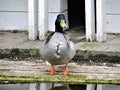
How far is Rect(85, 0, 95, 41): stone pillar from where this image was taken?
35.4 feet

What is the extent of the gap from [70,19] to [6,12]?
1.33 m

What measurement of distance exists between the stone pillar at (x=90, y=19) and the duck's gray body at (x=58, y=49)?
215cm

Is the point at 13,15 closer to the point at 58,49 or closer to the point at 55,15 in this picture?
the point at 55,15

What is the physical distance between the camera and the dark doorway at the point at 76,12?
1226cm

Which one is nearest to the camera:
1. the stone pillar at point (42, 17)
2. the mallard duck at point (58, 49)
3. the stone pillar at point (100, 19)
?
the mallard duck at point (58, 49)

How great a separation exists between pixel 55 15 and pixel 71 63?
2008mm

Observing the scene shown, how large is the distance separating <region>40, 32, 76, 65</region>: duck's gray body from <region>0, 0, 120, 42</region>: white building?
217 centimetres

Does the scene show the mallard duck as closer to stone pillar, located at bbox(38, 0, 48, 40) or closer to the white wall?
stone pillar, located at bbox(38, 0, 48, 40)

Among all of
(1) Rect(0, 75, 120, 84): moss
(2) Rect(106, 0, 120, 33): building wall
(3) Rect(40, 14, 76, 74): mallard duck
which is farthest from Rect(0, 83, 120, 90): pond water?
(2) Rect(106, 0, 120, 33): building wall

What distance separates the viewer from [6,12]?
39.1 feet

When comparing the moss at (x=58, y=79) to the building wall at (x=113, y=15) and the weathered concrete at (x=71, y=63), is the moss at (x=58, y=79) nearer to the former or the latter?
the weathered concrete at (x=71, y=63)

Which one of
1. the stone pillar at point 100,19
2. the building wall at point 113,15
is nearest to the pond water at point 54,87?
the stone pillar at point 100,19

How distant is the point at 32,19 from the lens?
11078mm

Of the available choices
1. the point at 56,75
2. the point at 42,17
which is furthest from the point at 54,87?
the point at 42,17
